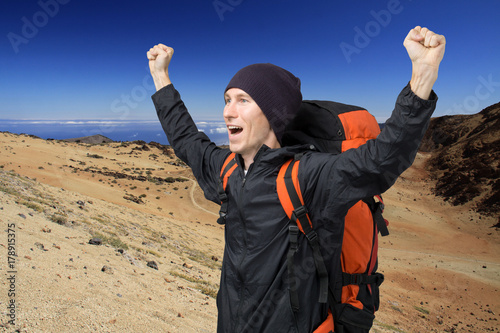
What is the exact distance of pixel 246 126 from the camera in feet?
6.30

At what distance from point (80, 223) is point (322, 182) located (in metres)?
7.67

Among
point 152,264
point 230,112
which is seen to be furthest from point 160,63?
point 152,264

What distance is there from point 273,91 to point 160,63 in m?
1.07

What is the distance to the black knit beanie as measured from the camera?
191 centimetres

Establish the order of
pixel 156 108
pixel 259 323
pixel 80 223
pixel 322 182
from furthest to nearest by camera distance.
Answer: pixel 80 223 → pixel 156 108 → pixel 259 323 → pixel 322 182

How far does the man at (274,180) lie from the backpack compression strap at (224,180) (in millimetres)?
44

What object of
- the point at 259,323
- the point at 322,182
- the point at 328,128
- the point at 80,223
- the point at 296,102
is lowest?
the point at 80,223

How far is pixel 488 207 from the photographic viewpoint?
2281cm

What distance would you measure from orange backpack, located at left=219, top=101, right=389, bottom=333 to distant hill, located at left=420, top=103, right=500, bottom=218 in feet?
84.6

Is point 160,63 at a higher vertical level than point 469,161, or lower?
lower

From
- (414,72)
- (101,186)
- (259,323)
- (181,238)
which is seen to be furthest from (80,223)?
(101,186)

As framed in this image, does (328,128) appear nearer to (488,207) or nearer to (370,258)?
(370,258)

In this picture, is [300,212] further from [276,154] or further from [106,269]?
[106,269]

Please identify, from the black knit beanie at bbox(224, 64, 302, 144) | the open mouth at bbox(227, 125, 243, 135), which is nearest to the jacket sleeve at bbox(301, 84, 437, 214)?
the black knit beanie at bbox(224, 64, 302, 144)
